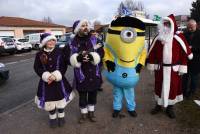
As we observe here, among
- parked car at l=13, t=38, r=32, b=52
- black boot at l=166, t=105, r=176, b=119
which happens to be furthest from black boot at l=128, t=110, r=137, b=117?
parked car at l=13, t=38, r=32, b=52

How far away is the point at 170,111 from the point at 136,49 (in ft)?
4.36

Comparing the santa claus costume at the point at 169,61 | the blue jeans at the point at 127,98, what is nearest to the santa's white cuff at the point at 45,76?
the blue jeans at the point at 127,98

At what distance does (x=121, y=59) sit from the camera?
5660 millimetres

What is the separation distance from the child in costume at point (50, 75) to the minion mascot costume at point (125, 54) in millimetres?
960

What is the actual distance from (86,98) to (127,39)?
1.28 metres

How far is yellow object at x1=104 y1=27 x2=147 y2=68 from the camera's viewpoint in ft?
18.3

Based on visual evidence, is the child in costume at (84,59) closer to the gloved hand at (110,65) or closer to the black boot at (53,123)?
the gloved hand at (110,65)

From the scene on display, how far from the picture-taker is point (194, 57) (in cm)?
695

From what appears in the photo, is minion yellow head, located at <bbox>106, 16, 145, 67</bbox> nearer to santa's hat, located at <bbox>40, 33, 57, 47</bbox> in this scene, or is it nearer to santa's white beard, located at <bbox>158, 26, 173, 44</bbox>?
santa's white beard, located at <bbox>158, 26, 173, 44</bbox>

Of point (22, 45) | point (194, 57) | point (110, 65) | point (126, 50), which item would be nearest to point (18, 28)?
point (22, 45)

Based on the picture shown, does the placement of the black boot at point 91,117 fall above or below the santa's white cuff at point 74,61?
below

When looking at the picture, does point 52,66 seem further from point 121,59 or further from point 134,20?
point 134,20

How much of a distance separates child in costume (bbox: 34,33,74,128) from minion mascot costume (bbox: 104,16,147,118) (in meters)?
0.96

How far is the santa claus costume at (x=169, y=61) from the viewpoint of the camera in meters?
5.61
